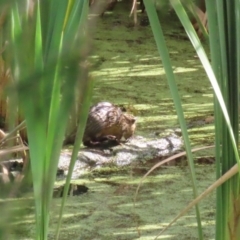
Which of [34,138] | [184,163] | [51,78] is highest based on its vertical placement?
[51,78]

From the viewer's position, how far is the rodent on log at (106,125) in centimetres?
229

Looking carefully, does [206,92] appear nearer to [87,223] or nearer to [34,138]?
[87,223]

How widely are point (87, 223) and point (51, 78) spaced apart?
4.34 ft

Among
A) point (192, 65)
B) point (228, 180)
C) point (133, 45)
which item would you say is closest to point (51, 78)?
point (228, 180)

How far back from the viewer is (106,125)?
232 centimetres

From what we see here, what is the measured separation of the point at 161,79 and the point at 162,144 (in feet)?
2.20

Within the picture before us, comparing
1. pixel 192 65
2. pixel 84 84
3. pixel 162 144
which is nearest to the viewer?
pixel 84 84

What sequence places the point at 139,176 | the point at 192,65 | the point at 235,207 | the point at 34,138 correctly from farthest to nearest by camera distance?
the point at 192,65, the point at 139,176, the point at 235,207, the point at 34,138

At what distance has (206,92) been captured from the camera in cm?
278

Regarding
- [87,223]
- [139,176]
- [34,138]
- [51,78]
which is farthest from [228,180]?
[139,176]

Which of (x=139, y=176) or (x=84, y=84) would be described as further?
(x=139, y=176)

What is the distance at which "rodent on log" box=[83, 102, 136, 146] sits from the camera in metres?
2.29

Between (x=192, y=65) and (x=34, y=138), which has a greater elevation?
(x=34, y=138)

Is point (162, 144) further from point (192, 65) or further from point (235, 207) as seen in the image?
point (235, 207)
